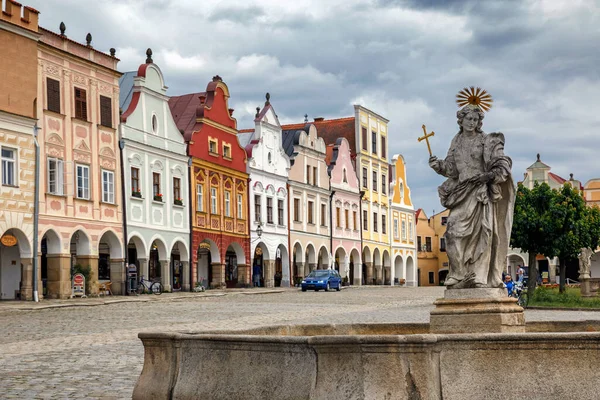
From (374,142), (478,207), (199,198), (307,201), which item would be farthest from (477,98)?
(374,142)

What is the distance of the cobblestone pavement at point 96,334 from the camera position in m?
10.9

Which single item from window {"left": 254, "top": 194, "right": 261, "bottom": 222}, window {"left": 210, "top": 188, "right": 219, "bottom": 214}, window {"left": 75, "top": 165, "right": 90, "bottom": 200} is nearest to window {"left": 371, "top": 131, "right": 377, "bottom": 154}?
window {"left": 254, "top": 194, "right": 261, "bottom": 222}

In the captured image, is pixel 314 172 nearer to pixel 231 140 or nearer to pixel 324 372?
pixel 231 140

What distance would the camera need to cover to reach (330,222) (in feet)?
204

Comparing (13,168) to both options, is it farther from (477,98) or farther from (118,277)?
(477,98)

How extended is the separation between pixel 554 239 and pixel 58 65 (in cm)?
2083

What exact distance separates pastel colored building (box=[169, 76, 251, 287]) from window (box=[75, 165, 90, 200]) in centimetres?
838

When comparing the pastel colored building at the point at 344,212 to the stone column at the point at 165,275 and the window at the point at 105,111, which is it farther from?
the window at the point at 105,111

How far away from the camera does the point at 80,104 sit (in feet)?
124

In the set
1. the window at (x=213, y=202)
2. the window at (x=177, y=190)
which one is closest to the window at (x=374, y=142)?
the window at (x=213, y=202)

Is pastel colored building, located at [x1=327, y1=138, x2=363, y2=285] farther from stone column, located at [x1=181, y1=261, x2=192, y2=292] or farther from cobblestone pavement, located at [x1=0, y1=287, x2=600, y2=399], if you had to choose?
cobblestone pavement, located at [x1=0, y1=287, x2=600, y2=399]

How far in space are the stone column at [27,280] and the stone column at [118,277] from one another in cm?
539

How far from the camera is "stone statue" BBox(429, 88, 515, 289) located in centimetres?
898

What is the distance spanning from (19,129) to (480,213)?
2759 centimetres
